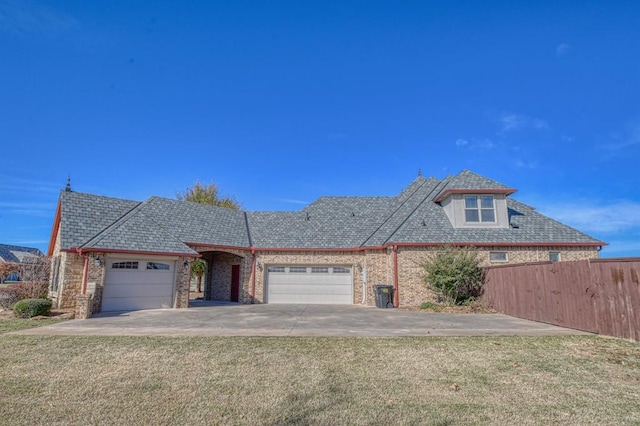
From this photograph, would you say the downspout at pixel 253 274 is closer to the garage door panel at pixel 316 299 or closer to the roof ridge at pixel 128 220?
the garage door panel at pixel 316 299

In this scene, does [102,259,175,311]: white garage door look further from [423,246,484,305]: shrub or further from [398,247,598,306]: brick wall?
[423,246,484,305]: shrub

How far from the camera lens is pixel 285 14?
1273 centimetres

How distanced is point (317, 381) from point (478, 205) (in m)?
15.6

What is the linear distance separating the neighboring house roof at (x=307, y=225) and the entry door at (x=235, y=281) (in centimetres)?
218

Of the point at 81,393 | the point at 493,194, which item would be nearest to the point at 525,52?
the point at 493,194

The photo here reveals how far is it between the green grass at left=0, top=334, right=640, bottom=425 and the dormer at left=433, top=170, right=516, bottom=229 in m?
10.2

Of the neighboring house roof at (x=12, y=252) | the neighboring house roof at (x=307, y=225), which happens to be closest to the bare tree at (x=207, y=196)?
the neighboring house roof at (x=307, y=225)

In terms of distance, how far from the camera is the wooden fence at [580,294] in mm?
8641

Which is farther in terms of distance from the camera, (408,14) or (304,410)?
(408,14)

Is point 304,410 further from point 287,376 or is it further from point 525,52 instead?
point 525,52

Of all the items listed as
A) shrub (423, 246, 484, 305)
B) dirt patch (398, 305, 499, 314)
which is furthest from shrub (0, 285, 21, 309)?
shrub (423, 246, 484, 305)

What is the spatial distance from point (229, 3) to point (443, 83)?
971 centimetres

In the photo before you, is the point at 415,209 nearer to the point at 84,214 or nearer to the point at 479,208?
the point at 479,208

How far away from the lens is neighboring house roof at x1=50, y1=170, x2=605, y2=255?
54.3ft
